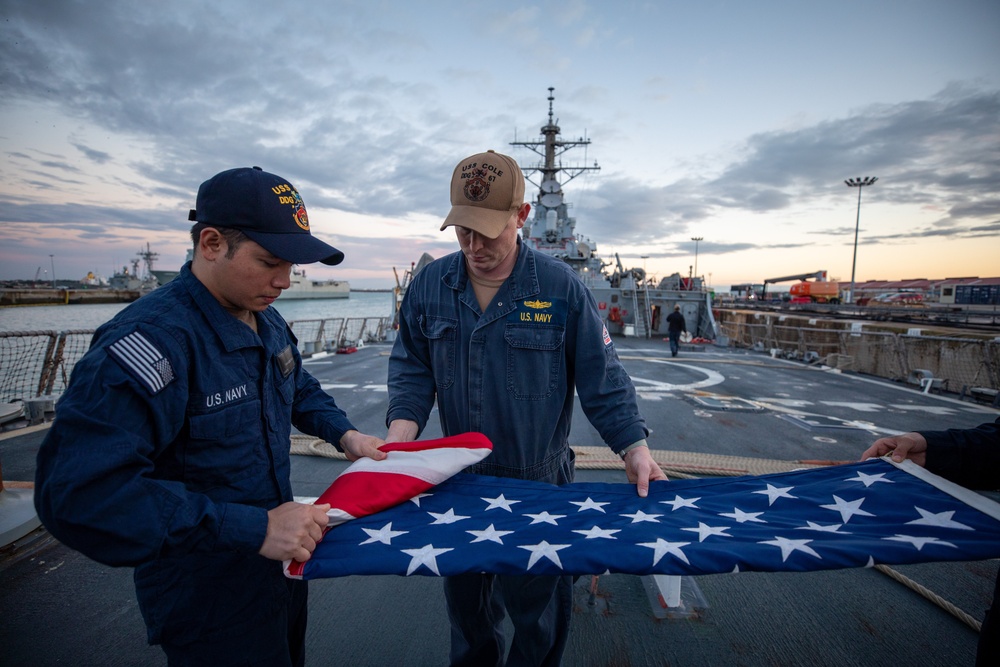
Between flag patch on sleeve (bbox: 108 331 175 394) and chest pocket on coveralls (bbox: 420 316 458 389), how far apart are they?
1.05 m

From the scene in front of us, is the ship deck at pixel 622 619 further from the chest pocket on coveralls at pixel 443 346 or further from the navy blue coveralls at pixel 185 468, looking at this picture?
the chest pocket on coveralls at pixel 443 346

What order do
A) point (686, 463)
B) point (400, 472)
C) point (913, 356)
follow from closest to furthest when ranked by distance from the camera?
point (400, 472) < point (686, 463) < point (913, 356)

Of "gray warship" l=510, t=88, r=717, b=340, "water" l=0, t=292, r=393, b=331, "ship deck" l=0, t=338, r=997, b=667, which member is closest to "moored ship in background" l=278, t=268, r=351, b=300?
"water" l=0, t=292, r=393, b=331

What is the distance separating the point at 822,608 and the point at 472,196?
9.14 ft

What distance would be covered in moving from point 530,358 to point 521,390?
15 cm

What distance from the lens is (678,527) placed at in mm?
1623

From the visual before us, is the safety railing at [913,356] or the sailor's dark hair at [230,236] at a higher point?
the sailor's dark hair at [230,236]

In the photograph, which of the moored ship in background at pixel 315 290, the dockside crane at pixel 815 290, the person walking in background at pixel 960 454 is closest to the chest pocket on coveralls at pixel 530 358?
the person walking in background at pixel 960 454

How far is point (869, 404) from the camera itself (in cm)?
742

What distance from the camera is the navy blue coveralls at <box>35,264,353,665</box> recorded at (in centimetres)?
100

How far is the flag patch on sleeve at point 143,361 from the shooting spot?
3.57ft

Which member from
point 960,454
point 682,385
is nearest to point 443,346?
point 960,454

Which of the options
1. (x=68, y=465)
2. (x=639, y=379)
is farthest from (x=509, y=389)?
(x=639, y=379)

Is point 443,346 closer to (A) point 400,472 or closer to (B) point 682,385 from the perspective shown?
(A) point 400,472
